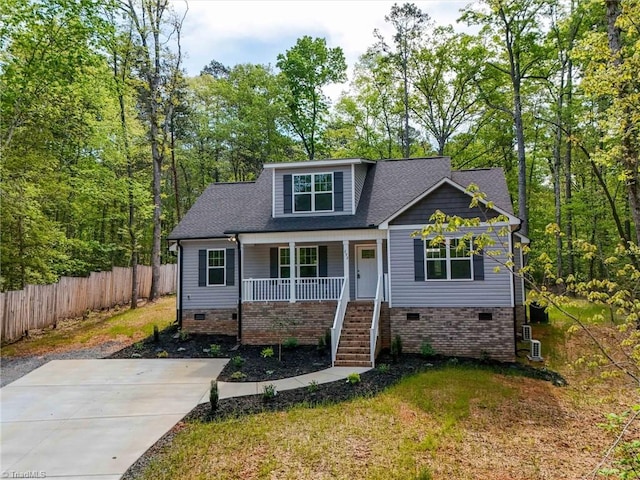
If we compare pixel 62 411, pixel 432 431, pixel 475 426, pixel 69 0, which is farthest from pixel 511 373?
pixel 69 0

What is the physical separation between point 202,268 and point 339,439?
10.2 meters

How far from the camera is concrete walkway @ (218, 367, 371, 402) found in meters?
9.37

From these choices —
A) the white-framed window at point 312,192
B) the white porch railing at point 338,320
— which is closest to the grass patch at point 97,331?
the white-framed window at point 312,192

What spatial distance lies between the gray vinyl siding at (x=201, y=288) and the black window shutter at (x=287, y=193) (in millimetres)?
2428

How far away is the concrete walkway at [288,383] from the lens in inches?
369

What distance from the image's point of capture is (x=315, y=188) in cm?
1492

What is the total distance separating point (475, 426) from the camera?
7160mm

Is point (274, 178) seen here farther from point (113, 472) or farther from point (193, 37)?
point (193, 37)

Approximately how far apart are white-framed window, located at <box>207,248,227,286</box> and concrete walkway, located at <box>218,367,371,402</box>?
19.2ft

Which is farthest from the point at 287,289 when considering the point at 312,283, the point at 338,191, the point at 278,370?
the point at 338,191

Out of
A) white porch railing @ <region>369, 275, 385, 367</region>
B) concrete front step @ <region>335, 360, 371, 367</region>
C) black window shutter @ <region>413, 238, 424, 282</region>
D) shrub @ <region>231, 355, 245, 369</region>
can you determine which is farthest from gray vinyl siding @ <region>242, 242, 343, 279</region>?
concrete front step @ <region>335, 360, 371, 367</region>

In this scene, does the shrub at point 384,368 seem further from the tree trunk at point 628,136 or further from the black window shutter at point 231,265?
the black window shutter at point 231,265

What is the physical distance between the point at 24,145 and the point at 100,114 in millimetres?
3753

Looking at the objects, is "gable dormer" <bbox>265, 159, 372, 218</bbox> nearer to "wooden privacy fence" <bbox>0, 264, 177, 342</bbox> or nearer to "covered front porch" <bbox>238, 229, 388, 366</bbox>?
"covered front porch" <bbox>238, 229, 388, 366</bbox>
